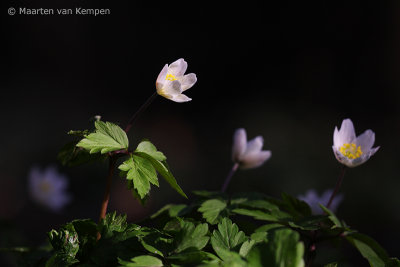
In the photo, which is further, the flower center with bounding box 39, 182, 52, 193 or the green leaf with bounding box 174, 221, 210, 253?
the flower center with bounding box 39, 182, 52, 193

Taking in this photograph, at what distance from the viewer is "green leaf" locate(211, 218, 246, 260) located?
4.04ft

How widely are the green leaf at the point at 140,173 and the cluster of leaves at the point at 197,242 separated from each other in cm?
10

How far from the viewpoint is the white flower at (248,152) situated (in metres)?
2.12

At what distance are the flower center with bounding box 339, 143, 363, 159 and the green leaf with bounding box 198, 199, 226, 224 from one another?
0.60m

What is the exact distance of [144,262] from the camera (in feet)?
3.56

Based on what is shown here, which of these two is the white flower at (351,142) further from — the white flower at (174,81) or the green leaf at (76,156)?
the green leaf at (76,156)

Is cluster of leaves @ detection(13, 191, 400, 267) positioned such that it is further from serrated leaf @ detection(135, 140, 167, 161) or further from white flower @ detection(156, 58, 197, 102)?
white flower @ detection(156, 58, 197, 102)

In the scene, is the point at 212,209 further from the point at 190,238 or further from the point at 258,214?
the point at 190,238

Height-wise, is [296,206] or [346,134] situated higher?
[346,134]

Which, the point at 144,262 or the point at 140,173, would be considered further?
the point at 140,173

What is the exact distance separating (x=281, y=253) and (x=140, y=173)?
52cm

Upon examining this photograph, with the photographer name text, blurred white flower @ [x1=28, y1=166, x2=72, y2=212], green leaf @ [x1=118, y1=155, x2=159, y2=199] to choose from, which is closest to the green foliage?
green leaf @ [x1=118, y1=155, x2=159, y2=199]

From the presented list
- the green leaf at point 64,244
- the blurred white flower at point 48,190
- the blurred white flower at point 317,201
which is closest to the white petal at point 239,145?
the blurred white flower at point 317,201

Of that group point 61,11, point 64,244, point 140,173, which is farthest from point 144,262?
point 61,11
